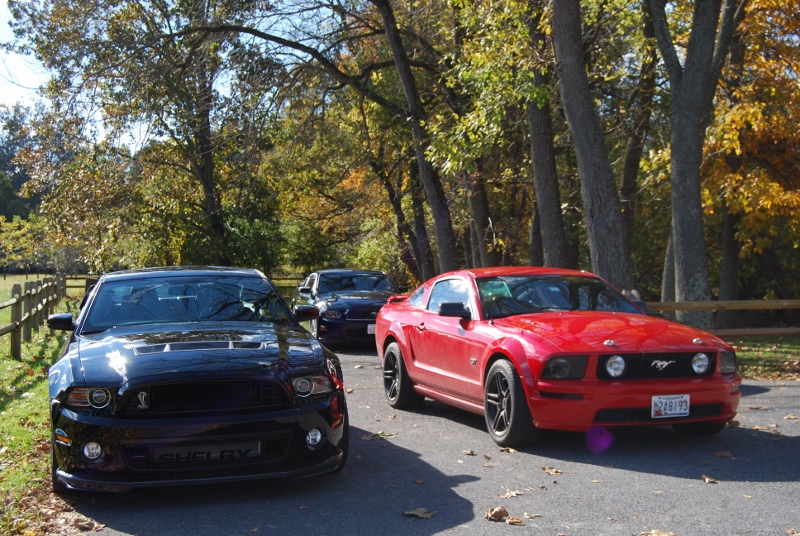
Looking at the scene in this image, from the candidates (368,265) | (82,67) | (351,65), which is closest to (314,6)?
(351,65)

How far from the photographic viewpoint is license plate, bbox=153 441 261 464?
5.63m

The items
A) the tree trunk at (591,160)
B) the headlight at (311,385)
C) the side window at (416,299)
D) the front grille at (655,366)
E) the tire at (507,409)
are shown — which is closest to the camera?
the headlight at (311,385)

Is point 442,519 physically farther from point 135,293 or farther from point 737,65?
point 737,65

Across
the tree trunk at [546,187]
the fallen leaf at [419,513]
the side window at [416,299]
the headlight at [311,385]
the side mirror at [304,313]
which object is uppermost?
the tree trunk at [546,187]

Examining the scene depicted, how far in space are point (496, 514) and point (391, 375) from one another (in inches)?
189

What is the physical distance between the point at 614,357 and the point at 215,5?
1490cm

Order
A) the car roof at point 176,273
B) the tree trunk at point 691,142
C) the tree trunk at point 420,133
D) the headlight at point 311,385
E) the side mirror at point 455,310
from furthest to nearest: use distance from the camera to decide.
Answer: the tree trunk at point 420,133, the tree trunk at point 691,142, the side mirror at point 455,310, the car roof at point 176,273, the headlight at point 311,385

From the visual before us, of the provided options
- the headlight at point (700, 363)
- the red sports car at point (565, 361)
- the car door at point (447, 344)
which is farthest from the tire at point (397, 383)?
the headlight at point (700, 363)

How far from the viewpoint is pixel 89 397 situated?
18.6 feet

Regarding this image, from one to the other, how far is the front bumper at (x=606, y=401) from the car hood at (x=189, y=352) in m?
1.84

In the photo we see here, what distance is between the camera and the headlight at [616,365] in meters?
7.07

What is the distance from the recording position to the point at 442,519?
5.47 meters

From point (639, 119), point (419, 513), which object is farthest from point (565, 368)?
point (639, 119)

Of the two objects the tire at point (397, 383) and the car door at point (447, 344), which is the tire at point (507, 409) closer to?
the car door at point (447, 344)
